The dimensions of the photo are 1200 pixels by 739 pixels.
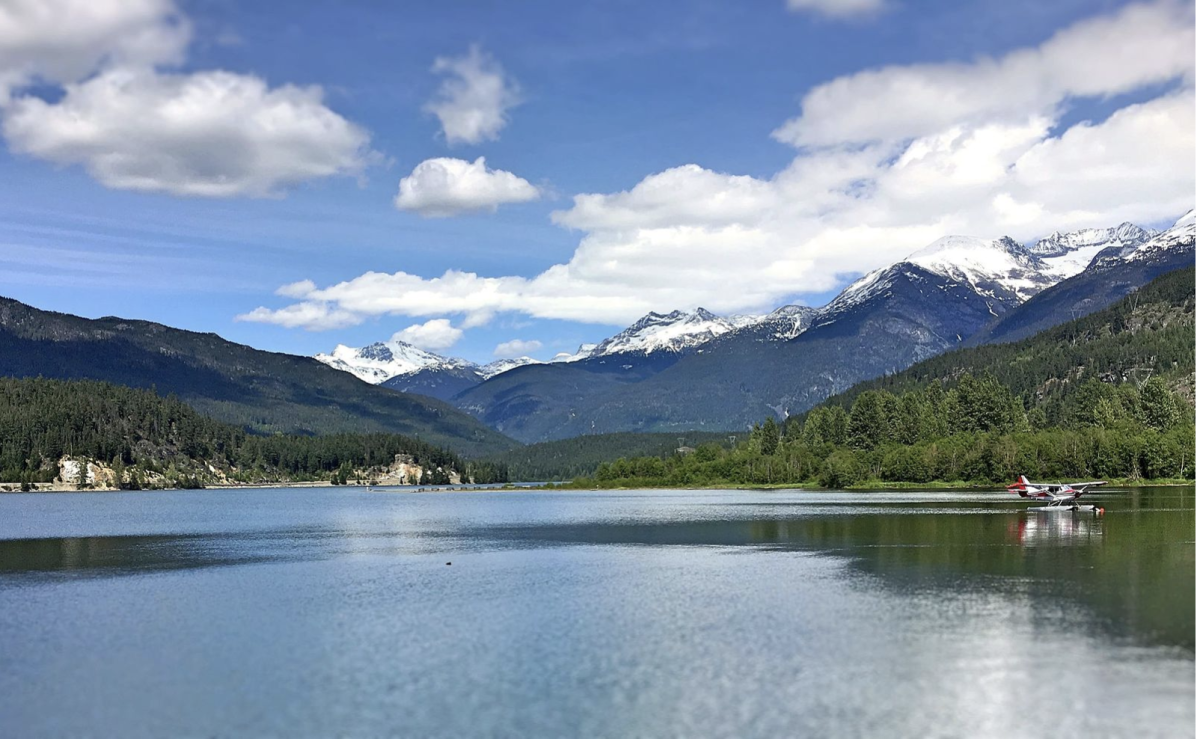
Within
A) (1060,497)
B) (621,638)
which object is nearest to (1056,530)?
(1060,497)

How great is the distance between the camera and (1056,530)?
108625 mm

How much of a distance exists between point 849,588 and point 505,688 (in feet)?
109

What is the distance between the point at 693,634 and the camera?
53250 millimetres

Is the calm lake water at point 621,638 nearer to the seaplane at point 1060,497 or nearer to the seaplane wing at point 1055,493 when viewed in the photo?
the seaplane at point 1060,497

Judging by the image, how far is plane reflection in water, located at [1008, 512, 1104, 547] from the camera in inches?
3755

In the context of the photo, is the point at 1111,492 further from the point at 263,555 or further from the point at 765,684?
the point at 765,684

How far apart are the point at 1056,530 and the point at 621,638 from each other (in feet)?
242

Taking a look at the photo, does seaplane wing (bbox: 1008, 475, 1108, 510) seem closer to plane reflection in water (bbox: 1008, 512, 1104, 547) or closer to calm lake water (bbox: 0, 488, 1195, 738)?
plane reflection in water (bbox: 1008, 512, 1104, 547)

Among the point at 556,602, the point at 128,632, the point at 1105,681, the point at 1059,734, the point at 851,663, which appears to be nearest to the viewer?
the point at 1059,734

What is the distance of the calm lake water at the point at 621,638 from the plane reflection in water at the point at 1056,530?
1.20 m

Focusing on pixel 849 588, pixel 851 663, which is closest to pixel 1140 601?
pixel 849 588

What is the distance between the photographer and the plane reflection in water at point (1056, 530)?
3755 inches

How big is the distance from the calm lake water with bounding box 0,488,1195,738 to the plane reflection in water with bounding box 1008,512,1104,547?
47.2 inches

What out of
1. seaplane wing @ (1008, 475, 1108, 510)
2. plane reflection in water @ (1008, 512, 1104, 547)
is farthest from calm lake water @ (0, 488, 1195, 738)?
seaplane wing @ (1008, 475, 1108, 510)
